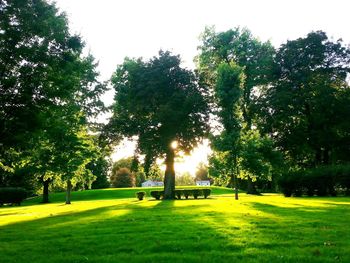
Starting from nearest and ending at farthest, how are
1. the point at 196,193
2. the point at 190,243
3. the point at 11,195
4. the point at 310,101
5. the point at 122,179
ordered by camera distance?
the point at 190,243, the point at 196,193, the point at 310,101, the point at 11,195, the point at 122,179

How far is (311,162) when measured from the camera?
57812 millimetres

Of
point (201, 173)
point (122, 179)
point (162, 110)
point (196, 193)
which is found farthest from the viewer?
point (201, 173)

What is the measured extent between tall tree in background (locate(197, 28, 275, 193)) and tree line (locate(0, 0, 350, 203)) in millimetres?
149

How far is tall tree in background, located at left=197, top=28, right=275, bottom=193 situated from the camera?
55281 mm

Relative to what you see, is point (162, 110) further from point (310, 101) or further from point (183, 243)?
point (183, 243)

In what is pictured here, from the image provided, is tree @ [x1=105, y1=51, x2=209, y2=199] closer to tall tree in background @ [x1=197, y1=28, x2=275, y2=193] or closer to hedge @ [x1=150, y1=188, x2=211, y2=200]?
hedge @ [x1=150, y1=188, x2=211, y2=200]

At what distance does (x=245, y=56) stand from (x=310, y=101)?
36.5 feet

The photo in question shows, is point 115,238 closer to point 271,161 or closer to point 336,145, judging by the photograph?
point 271,161

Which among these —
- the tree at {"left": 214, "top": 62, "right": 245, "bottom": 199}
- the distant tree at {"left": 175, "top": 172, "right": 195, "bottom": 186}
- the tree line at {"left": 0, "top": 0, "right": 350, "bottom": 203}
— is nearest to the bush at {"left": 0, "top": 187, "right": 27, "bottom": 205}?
the tree line at {"left": 0, "top": 0, "right": 350, "bottom": 203}

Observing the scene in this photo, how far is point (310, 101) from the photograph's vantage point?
2021 inches

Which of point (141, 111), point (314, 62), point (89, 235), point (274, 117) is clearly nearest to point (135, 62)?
point (141, 111)

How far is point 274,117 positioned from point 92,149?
79.9 feet

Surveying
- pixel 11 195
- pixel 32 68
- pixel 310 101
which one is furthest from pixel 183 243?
pixel 11 195

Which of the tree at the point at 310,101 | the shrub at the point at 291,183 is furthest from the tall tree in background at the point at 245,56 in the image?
the shrub at the point at 291,183
